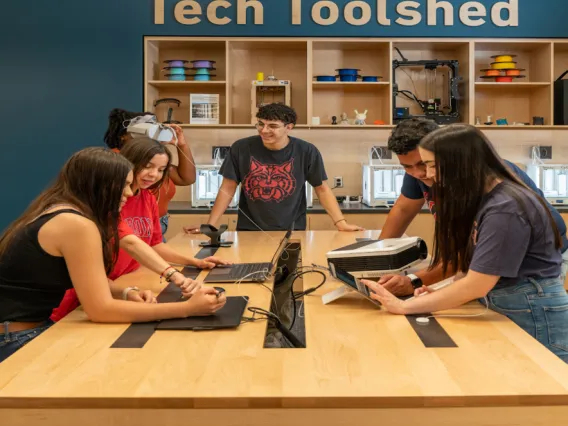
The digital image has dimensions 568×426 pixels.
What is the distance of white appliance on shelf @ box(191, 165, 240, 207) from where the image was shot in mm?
5238

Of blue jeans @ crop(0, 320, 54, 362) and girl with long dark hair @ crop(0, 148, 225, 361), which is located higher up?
girl with long dark hair @ crop(0, 148, 225, 361)

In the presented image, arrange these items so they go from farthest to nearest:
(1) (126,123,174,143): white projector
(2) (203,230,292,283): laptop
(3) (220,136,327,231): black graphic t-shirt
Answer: (3) (220,136,327,231): black graphic t-shirt < (1) (126,123,174,143): white projector < (2) (203,230,292,283): laptop

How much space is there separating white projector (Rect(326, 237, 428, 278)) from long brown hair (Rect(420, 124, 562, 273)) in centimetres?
26

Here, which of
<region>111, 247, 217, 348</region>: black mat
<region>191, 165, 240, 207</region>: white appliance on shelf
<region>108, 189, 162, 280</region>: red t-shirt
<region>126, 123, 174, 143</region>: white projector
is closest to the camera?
<region>111, 247, 217, 348</region>: black mat

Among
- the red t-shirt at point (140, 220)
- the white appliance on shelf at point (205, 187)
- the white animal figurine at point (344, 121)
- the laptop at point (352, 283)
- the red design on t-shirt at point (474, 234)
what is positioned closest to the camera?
the red design on t-shirt at point (474, 234)

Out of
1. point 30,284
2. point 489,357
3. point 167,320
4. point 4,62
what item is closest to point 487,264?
point 489,357

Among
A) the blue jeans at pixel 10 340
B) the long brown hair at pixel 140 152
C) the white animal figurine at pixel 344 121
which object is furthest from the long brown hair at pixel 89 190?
the white animal figurine at pixel 344 121

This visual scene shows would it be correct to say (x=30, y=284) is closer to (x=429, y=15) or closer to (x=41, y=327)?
(x=41, y=327)

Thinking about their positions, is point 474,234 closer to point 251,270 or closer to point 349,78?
point 251,270

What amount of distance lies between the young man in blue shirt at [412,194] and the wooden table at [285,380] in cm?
42

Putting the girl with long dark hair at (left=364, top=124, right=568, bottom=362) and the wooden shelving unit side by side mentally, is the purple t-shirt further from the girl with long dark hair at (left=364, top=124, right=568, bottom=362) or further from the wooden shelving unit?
the wooden shelving unit

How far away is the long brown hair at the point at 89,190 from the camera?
1.96m

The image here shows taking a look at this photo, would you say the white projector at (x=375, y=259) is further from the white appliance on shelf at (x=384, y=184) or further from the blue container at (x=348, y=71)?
the blue container at (x=348, y=71)

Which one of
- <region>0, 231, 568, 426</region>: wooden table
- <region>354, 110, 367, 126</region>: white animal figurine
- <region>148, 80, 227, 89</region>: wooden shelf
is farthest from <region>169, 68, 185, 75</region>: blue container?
<region>0, 231, 568, 426</region>: wooden table
